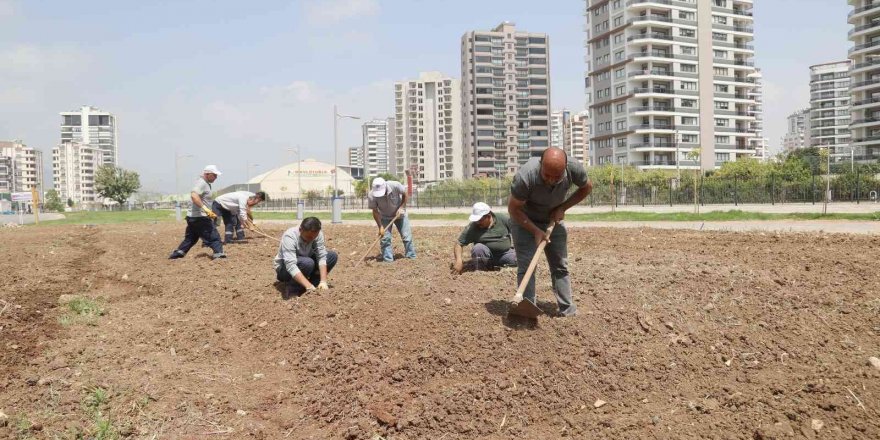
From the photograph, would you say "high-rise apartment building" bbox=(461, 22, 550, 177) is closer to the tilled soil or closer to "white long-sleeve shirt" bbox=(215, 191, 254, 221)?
"white long-sleeve shirt" bbox=(215, 191, 254, 221)

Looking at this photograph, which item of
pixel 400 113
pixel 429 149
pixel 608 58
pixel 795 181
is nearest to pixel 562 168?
pixel 795 181

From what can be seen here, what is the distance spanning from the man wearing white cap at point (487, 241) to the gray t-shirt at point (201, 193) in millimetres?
5156

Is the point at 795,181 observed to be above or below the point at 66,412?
above

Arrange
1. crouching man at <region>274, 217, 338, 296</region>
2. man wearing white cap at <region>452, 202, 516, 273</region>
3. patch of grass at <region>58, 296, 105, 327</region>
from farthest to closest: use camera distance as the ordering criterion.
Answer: man wearing white cap at <region>452, 202, 516, 273</region> < crouching man at <region>274, 217, 338, 296</region> < patch of grass at <region>58, 296, 105, 327</region>

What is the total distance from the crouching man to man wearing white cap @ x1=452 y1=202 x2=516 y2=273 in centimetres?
172

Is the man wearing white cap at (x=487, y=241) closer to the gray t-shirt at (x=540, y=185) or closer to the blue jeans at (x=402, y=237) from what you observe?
the blue jeans at (x=402, y=237)

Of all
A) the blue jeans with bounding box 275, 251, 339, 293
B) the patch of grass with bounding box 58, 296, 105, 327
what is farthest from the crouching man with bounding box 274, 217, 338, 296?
the patch of grass with bounding box 58, 296, 105, 327

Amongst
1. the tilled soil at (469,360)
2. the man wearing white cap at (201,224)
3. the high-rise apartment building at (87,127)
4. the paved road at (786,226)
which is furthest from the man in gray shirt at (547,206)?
the high-rise apartment building at (87,127)

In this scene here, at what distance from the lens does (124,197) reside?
77062 millimetres

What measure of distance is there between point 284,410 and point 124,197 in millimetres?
81243

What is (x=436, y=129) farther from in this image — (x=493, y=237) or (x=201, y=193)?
(x=493, y=237)

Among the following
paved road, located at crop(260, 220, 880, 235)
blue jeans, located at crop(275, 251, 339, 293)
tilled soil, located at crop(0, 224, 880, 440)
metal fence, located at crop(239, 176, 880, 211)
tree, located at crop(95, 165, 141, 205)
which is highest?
tree, located at crop(95, 165, 141, 205)

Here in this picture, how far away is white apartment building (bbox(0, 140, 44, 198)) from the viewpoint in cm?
14925

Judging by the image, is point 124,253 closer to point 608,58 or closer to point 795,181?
point 795,181
